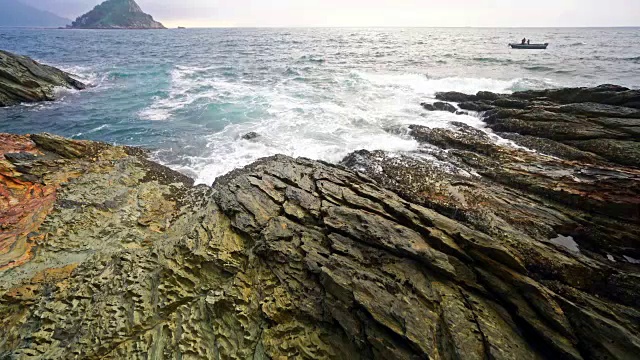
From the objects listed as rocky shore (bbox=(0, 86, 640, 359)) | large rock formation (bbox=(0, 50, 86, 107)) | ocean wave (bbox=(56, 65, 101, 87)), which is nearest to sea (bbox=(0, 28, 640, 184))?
ocean wave (bbox=(56, 65, 101, 87))

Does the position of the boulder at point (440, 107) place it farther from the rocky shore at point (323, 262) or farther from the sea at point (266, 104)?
the rocky shore at point (323, 262)

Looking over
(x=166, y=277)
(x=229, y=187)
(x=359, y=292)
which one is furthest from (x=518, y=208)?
(x=166, y=277)

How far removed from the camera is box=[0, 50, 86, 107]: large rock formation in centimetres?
2555

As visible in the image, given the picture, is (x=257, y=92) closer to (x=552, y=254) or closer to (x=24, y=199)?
(x=24, y=199)

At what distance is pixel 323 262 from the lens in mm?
7566

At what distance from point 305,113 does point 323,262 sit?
61.8ft

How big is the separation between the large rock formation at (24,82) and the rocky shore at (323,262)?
19.3 meters

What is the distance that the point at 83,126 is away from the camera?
21.1 m

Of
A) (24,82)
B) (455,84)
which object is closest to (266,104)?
(455,84)

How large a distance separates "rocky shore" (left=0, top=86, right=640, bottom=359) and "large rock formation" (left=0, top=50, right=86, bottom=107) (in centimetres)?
1926

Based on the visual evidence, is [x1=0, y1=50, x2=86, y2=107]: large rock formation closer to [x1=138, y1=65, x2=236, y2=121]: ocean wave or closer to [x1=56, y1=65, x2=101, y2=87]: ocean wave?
[x1=56, y1=65, x2=101, y2=87]: ocean wave

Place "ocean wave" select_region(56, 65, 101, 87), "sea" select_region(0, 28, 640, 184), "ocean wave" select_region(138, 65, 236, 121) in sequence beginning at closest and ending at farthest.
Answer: "sea" select_region(0, 28, 640, 184) < "ocean wave" select_region(138, 65, 236, 121) < "ocean wave" select_region(56, 65, 101, 87)

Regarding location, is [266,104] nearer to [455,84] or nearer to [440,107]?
[440,107]

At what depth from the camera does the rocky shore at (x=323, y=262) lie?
620 centimetres
